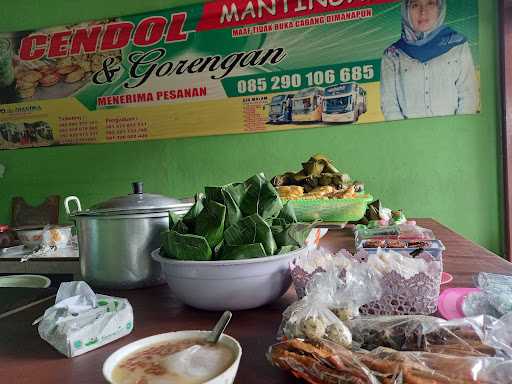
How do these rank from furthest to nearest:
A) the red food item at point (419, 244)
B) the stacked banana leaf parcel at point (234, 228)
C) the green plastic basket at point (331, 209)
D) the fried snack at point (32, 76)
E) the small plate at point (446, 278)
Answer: the fried snack at point (32, 76)
the green plastic basket at point (331, 209)
the red food item at point (419, 244)
the small plate at point (446, 278)
the stacked banana leaf parcel at point (234, 228)

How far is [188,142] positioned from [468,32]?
200 centimetres

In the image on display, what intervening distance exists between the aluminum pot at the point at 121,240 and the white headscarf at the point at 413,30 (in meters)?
2.33

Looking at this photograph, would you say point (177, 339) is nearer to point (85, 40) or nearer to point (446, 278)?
point (446, 278)

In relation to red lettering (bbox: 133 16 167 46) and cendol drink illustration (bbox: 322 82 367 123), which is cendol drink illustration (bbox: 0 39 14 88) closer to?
red lettering (bbox: 133 16 167 46)

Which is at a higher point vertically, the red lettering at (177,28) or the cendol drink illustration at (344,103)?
the red lettering at (177,28)

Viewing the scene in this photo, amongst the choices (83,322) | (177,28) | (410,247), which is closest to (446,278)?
(410,247)

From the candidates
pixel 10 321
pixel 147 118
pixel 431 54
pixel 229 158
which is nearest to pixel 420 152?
pixel 431 54

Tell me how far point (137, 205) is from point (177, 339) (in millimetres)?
361

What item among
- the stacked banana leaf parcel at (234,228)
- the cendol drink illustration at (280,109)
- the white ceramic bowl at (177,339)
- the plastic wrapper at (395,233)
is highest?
the cendol drink illustration at (280,109)

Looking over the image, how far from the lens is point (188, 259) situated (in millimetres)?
636

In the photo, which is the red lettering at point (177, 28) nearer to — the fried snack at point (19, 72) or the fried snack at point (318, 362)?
the fried snack at point (19, 72)

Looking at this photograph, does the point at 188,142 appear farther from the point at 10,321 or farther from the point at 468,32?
the point at 10,321

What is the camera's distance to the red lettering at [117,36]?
306cm

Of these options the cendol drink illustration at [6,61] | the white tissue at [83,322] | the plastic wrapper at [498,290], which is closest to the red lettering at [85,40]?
the cendol drink illustration at [6,61]
